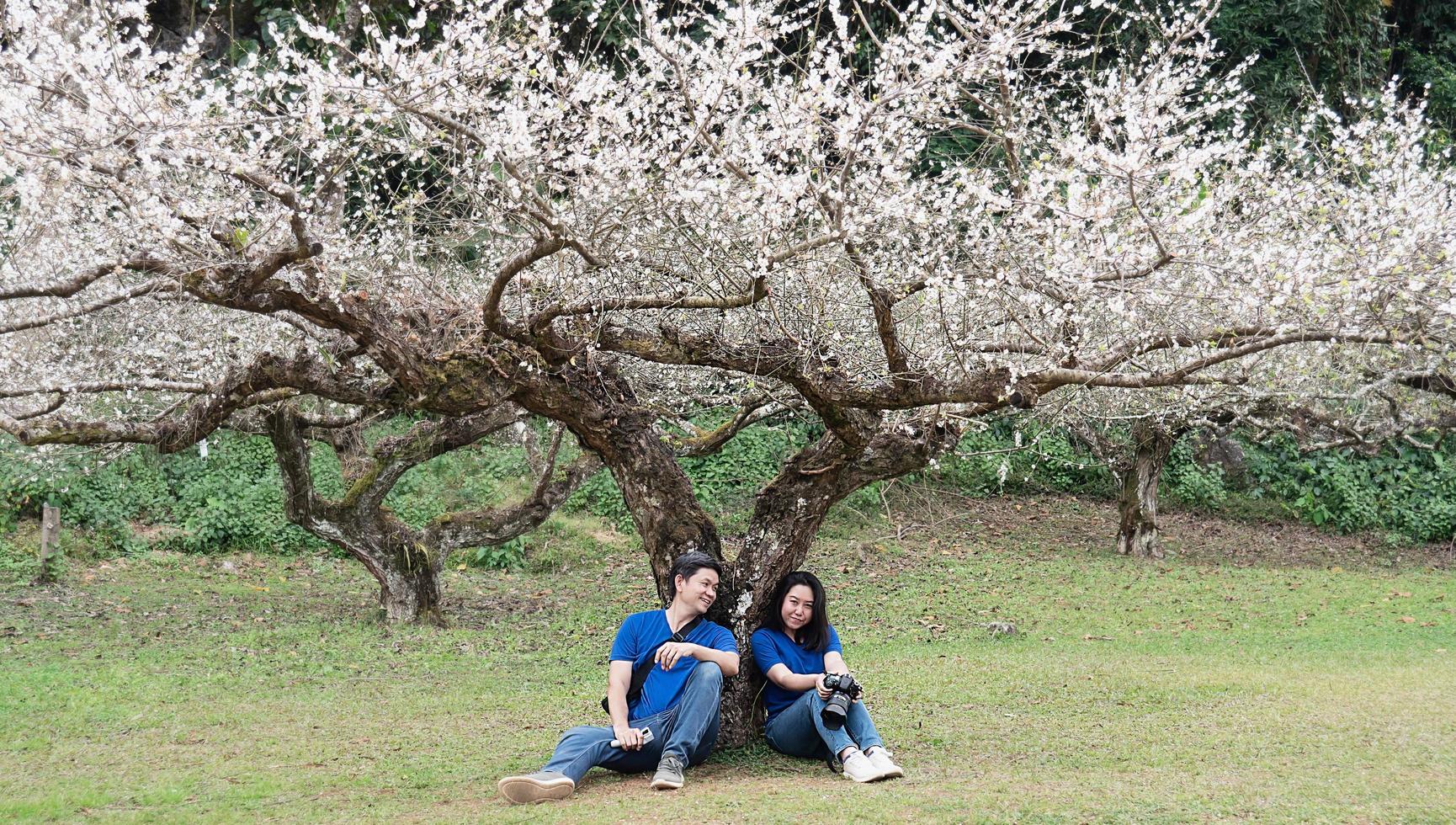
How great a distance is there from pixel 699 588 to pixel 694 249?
201 centimetres

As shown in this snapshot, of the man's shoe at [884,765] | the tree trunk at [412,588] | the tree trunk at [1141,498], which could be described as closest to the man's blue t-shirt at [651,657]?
the man's shoe at [884,765]

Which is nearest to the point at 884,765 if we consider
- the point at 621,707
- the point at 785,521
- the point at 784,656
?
the point at 784,656

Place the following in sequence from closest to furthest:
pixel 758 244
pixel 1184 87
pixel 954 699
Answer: pixel 758 244 < pixel 954 699 < pixel 1184 87

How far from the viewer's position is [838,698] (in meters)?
5.44

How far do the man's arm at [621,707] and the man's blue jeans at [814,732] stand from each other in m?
0.84

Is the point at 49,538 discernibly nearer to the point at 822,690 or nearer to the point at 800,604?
the point at 800,604

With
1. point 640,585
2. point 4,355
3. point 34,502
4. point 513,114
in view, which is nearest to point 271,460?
point 34,502

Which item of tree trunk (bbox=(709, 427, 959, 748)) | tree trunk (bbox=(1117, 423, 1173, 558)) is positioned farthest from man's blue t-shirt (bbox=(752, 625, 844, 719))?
tree trunk (bbox=(1117, 423, 1173, 558))

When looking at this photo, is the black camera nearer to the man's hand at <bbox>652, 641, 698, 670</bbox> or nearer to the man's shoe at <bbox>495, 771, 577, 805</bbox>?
the man's hand at <bbox>652, 641, 698, 670</bbox>

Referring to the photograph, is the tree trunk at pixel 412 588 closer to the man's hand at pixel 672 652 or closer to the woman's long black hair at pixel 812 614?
the woman's long black hair at pixel 812 614

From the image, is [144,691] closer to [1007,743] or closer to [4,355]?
[4,355]

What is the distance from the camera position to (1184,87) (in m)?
8.85

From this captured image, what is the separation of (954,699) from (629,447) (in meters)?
3.37

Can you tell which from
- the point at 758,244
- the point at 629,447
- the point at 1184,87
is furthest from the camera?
the point at 1184,87
